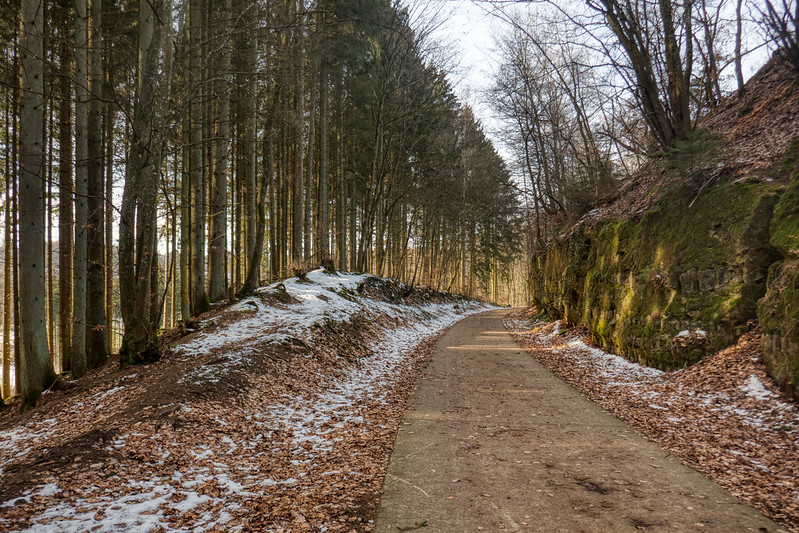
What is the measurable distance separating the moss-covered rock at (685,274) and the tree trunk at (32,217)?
11.7m

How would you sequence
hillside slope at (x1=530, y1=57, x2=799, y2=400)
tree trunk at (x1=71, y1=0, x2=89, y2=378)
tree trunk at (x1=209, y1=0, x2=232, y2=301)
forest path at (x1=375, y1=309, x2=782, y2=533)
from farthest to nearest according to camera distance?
1. tree trunk at (x1=209, y1=0, x2=232, y2=301)
2. tree trunk at (x1=71, y1=0, x2=89, y2=378)
3. hillside slope at (x1=530, y1=57, x2=799, y2=400)
4. forest path at (x1=375, y1=309, x2=782, y2=533)

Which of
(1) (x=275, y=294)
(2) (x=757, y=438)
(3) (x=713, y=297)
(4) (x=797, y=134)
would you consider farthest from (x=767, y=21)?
(1) (x=275, y=294)

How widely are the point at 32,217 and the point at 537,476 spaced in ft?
29.4

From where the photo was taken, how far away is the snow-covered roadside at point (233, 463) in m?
3.21

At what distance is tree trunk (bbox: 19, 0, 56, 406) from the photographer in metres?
6.79

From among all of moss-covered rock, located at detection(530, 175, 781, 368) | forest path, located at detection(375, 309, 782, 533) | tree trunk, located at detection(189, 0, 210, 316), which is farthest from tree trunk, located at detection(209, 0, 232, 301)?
moss-covered rock, located at detection(530, 175, 781, 368)

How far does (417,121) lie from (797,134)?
48.9ft

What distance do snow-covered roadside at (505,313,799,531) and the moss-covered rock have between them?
1.75 ft

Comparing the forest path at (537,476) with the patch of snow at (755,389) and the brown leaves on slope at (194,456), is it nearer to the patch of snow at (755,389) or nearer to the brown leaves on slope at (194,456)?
the brown leaves on slope at (194,456)

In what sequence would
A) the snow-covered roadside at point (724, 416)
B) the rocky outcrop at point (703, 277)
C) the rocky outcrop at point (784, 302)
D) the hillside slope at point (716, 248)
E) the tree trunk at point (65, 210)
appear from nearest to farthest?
the snow-covered roadside at point (724, 416), the rocky outcrop at point (784, 302), the rocky outcrop at point (703, 277), the hillside slope at point (716, 248), the tree trunk at point (65, 210)

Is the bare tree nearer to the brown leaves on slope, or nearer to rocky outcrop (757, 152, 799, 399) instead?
rocky outcrop (757, 152, 799, 399)

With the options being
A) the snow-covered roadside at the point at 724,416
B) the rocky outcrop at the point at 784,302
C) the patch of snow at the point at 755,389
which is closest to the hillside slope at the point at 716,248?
the rocky outcrop at the point at 784,302

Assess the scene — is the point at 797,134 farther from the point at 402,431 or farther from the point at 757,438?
the point at 402,431

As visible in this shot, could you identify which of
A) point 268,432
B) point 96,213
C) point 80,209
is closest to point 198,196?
point 96,213
